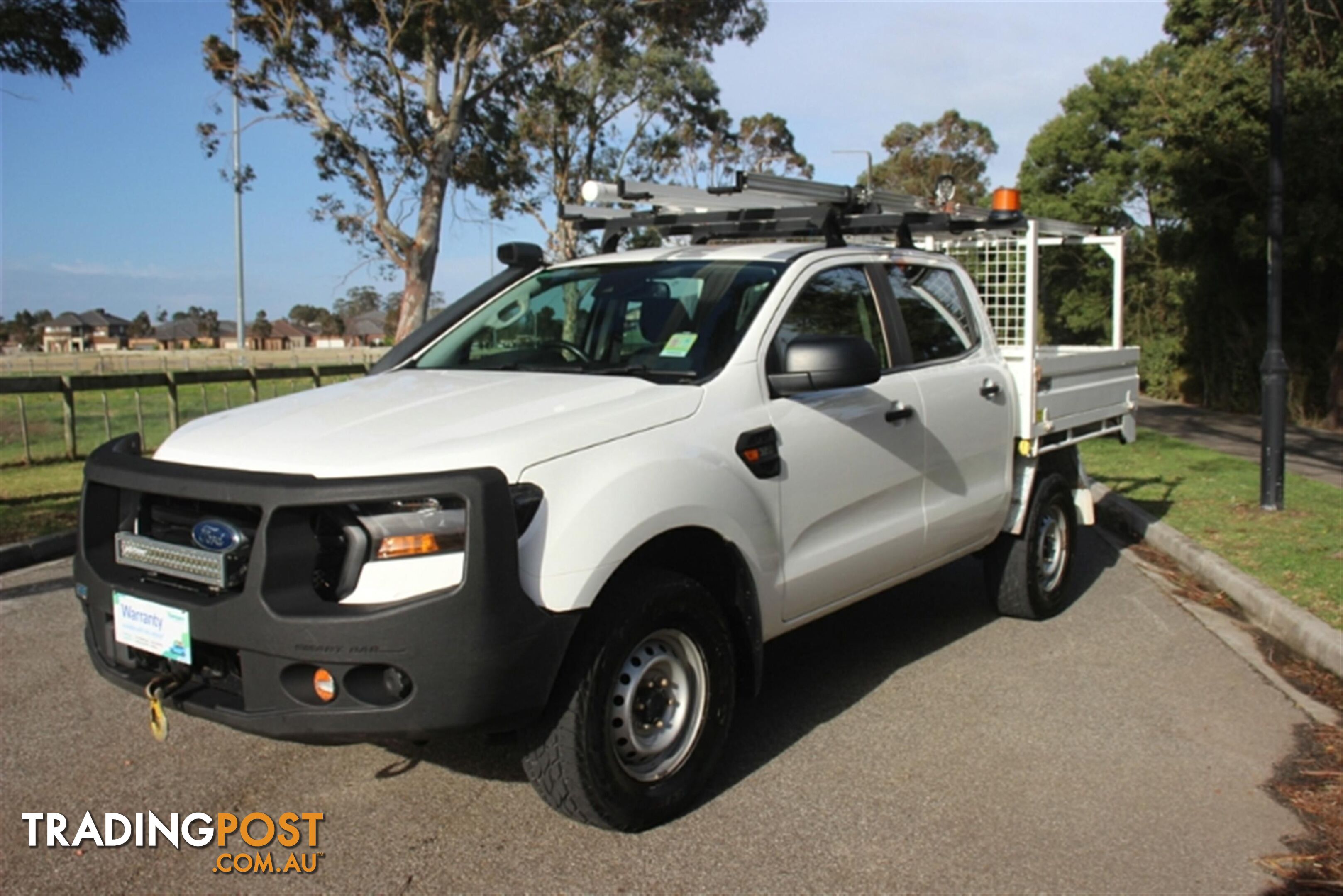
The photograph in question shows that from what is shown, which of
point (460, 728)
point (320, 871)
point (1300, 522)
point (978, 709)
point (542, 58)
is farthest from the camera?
point (542, 58)

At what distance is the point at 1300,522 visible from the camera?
8.65 m

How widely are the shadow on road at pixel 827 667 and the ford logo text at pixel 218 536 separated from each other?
0.82m

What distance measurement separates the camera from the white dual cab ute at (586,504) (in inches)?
123

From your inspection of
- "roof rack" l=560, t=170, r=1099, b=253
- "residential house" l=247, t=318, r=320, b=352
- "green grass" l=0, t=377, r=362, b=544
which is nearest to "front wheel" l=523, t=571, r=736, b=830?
"roof rack" l=560, t=170, r=1099, b=253

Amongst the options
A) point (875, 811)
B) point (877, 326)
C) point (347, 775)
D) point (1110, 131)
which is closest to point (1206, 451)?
point (877, 326)

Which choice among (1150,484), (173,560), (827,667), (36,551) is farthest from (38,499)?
(1150,484)

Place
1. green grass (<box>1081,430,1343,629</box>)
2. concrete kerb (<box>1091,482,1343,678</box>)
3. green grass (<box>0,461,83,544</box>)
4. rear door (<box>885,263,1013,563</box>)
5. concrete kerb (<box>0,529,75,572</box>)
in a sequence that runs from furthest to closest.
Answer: green grass (<box>0,461,83,544</box>) < concrete kerb (<box>0,529,75,572</box>) < green grass (<box>1081,430,1343,629</box>) < concrete kerb (<box>1091,482,1343,678</box>) < rear door (<box>885,263,1013,563</box>)

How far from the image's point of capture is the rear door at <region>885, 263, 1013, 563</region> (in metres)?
5.23

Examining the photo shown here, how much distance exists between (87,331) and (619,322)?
12930cm

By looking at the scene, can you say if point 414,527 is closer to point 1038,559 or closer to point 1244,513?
point 1038,559

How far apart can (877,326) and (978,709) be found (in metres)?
1.76

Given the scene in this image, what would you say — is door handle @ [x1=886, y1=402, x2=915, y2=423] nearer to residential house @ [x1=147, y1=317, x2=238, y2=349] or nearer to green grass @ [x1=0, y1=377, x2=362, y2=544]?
green grass @ [x1=0, y1=377, x2=362, y2=544]

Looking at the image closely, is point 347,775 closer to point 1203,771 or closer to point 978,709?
point 978,709

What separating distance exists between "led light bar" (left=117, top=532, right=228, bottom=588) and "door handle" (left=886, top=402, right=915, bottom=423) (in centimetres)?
278
